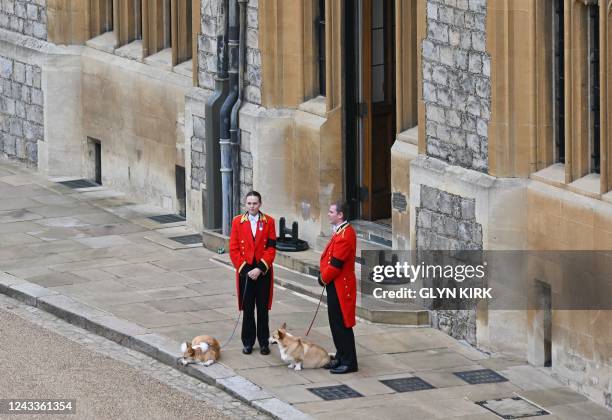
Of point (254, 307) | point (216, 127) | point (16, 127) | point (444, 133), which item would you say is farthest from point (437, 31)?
point (16, 127)

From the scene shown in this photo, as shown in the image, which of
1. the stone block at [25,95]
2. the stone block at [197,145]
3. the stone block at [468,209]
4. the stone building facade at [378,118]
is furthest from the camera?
the stone block at [25,95]

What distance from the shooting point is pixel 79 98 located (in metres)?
26.0

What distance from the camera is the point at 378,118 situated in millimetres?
21297

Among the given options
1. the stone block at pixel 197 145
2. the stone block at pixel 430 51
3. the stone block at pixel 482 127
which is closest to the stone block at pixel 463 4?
the stone block at pixel 430 51

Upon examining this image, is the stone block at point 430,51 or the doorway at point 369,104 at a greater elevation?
the stone block at point 430,51

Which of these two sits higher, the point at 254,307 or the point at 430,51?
the point at 430,51

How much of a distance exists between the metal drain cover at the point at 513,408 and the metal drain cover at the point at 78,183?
406 inches

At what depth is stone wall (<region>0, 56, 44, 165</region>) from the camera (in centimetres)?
2638

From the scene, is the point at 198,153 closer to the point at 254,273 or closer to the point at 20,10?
the point at 20,10

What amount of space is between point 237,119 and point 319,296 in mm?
3135

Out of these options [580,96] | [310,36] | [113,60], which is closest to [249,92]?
[310,36]

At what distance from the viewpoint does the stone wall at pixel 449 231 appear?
1809 centimetres

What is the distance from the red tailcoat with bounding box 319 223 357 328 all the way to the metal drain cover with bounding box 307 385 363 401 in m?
0.59

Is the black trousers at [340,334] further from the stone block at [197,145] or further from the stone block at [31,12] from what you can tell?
the stone block at [31,12]
